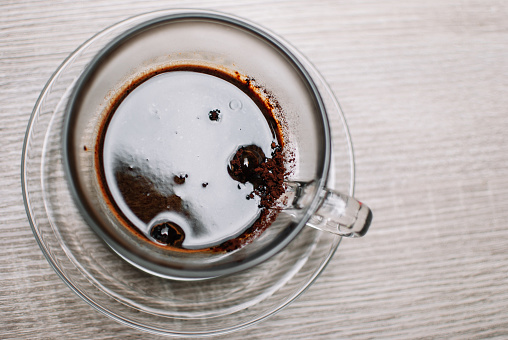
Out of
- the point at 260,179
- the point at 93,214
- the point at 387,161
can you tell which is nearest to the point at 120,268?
the point at 93,214

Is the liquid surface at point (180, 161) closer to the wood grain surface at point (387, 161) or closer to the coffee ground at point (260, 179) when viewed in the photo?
the coffee ground at point (260, 179)

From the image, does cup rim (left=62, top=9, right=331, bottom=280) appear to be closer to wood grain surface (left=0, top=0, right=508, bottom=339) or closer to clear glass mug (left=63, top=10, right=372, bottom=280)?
clear glass mug (left=63, top=10, right=372, bottom=280)

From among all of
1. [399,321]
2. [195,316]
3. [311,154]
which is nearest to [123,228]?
[195,316]

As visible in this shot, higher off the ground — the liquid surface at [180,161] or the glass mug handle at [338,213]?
the liquid surface at [180,161]

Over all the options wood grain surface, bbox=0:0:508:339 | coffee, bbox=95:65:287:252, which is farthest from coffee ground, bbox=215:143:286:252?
wood grain surface, bbox=0:0:508:339

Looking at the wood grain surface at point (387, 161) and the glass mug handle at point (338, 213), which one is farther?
the wood grain surface at point (387, 161)

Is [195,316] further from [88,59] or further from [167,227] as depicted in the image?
[88,59]

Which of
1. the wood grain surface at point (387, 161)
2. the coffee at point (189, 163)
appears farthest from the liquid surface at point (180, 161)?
the wood grain surface at point (387, 161)
